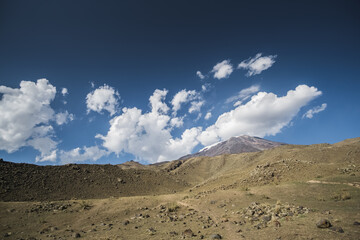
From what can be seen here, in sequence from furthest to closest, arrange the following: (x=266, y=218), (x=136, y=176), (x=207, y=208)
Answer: (x=136, y=176), (x=207, y=208), (x=266, y=218)

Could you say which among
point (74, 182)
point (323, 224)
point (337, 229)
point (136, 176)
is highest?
point (74, 182)

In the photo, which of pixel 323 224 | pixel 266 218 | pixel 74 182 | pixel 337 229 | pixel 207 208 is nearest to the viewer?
pixel 337 229

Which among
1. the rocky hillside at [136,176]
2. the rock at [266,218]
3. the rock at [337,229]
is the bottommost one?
the rock at [337,229]

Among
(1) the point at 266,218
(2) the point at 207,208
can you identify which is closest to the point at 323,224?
(1) the point at 266,218

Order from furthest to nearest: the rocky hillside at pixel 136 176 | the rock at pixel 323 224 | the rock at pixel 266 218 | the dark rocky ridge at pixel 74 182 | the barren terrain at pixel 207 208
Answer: the dark rocky ridge at pixel 74 182 → the rocky hillside at pixel 136 176 → the rock at pixel 266 218 → the barren terrain at pixel 207 208 → the rock at pixel 323 224

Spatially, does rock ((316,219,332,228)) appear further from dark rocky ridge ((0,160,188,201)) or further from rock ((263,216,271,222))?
dark rocky ridge ((0,160,188,201))

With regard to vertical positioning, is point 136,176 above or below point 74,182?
below

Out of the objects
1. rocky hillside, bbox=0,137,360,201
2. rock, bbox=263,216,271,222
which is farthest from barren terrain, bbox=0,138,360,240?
rocky hillside, bbox=0,137,360,201

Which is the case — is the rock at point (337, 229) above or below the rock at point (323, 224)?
below

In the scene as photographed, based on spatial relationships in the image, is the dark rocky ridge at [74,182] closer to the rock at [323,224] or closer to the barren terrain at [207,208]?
the barren terrain at [207,208]

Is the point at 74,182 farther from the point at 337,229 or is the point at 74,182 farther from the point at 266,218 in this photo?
the point at 337,229

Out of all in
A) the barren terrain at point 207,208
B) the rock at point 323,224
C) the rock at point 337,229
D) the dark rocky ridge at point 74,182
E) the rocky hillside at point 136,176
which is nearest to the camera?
the rock at point 337,229

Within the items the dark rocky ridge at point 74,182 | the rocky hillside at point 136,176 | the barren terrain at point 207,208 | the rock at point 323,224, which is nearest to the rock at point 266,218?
the barren terrain at point 207,208

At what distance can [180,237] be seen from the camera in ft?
29.9
